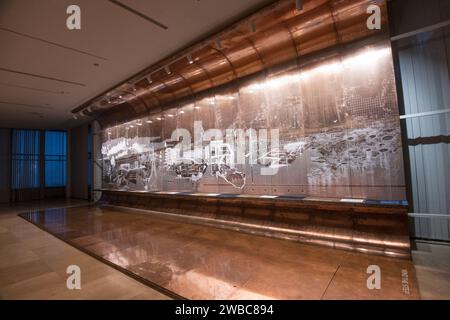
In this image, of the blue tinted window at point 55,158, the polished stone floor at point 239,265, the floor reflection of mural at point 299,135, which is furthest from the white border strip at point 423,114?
the blue tinted window at point 55,158

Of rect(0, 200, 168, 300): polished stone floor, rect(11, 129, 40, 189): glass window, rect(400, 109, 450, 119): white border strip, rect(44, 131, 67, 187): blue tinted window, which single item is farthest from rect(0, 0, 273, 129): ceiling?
rect(44, 131, 67, 187): blue tinted window

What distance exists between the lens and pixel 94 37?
14.5 ft

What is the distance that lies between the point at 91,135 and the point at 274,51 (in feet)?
36.9

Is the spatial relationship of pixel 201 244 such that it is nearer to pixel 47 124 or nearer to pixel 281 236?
pixel 281 236

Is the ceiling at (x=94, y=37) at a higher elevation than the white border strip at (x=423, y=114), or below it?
higher

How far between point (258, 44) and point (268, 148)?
2.20 meters

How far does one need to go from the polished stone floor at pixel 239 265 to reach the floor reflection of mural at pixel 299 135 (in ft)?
4.09

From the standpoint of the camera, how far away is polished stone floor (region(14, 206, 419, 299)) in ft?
8.00

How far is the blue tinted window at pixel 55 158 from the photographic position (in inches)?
542

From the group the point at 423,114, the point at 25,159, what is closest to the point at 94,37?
the point at 423,114

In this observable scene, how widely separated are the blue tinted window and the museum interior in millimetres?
8867

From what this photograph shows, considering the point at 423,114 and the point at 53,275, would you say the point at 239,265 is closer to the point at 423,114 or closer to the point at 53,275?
Result: the point at 53,275

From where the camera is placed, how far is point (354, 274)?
2768 mm

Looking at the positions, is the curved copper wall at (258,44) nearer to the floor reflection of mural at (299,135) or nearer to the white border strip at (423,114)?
the floor reflection of mural at (299,135)
